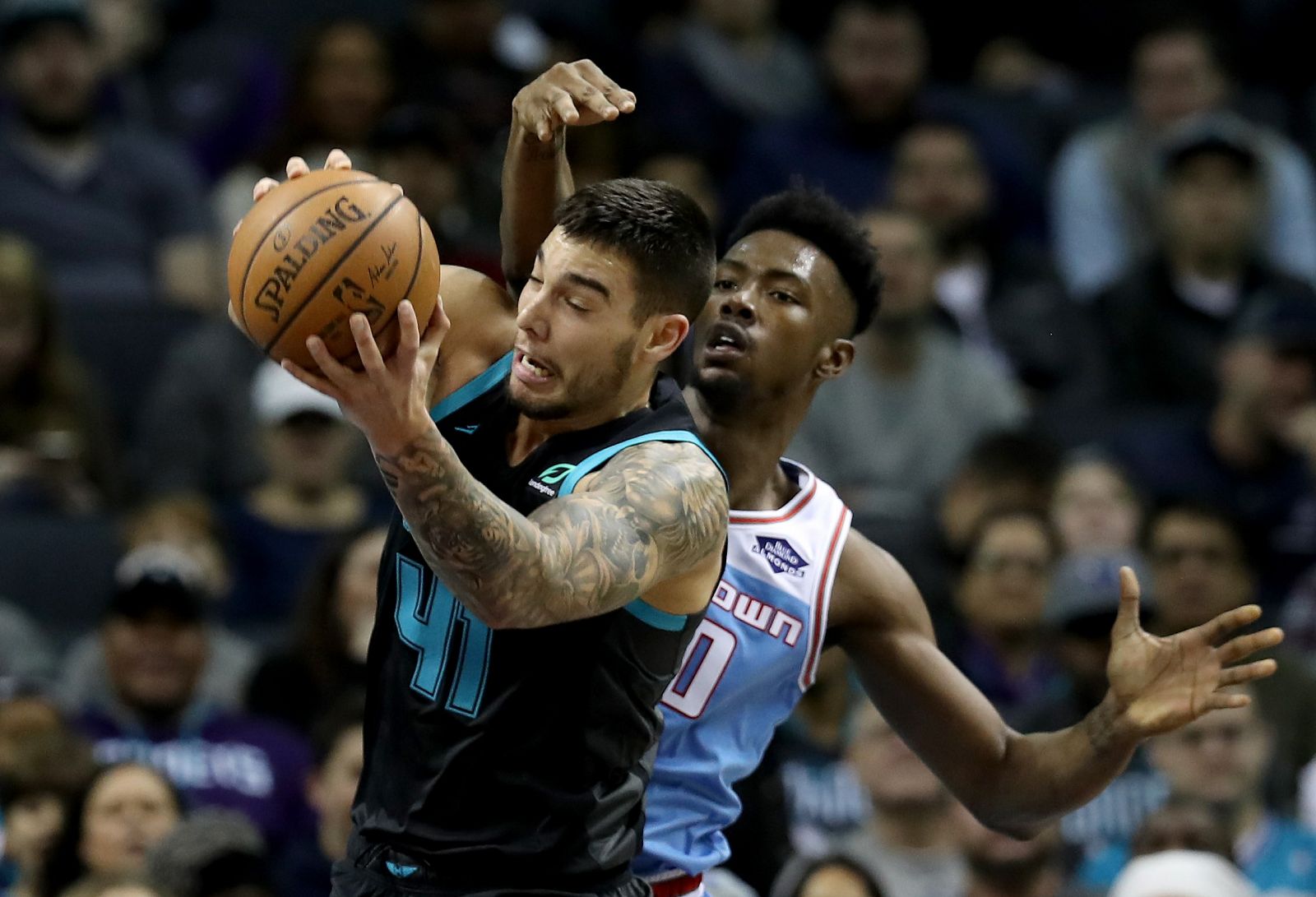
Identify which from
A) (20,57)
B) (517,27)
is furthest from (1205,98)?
(20,57)

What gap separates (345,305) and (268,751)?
4362mm

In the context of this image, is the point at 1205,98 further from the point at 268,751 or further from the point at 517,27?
the point at 268,751

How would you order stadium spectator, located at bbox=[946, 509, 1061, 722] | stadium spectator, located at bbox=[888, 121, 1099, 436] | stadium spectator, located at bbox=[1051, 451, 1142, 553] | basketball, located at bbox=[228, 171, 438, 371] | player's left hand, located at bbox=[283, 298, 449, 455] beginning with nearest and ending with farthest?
player's left hand, located at bbox=[283, 298, 449, 455] → basketball, located at bbox=[228, 171, 438, 371] → stadium spectator, located at bbox=[946, 509, 1061, 722] → stadium spectator, located at bbox=[1051, 451, 1142, 553] → stadium spectator, located at bbox=[888, 121, 1099, 436]

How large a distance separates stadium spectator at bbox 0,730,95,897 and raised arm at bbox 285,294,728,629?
366 centimetres

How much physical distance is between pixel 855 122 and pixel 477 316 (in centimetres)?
671

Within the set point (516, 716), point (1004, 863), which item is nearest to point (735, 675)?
point (516, 716)

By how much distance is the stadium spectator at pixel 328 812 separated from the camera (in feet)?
22.3

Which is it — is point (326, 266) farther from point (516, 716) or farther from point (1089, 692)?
point (1089, 692)

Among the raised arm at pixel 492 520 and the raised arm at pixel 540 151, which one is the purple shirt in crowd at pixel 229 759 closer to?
the raised arm at pixel 540 151

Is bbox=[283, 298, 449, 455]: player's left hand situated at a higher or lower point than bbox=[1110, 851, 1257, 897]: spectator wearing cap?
higher

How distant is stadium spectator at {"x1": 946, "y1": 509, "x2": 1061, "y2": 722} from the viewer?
8.15 metres

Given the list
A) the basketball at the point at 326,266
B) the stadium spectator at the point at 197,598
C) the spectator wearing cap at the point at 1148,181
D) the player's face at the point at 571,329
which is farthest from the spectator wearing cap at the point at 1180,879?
Result: the spectator wearing cap at the point at 1148,181

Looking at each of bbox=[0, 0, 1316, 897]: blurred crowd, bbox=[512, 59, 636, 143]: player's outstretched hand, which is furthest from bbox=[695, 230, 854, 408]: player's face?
bbox=[0, 0, 1316, 897]: blurred crowd

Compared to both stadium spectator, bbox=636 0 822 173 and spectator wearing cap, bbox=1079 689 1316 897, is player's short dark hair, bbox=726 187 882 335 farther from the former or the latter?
stadium spectator, bbox=636 0 822 173
